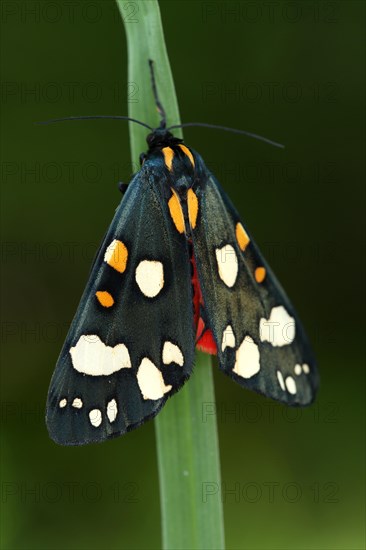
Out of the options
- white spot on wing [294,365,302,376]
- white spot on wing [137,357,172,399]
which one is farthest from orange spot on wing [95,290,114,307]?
white spot on wing [294,365,302,376]

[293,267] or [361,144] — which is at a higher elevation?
[361,144]

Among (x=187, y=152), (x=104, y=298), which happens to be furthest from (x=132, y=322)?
(x=187, y=152)

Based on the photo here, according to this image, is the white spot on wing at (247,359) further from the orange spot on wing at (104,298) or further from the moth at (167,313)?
the orange spot on wing at (104,298)

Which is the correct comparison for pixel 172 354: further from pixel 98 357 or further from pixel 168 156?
pixel 168 156

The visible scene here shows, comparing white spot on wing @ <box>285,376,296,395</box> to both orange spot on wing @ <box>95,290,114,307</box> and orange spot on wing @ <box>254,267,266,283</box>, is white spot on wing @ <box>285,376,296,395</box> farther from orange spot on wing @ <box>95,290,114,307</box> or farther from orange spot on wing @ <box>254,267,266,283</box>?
orange spot on wing @ <box>95,290,114,307</box>

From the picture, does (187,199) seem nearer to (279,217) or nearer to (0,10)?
(279,217)

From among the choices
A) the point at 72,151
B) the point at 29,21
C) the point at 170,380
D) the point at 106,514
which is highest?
the point at 29,21

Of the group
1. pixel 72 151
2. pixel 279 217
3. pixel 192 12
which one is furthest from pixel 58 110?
pixel 279 217

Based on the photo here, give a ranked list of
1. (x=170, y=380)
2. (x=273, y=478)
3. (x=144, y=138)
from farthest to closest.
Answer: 1. (x=273, y=478)
2. (x=144, y=138)
3. (x=170, y=380)
